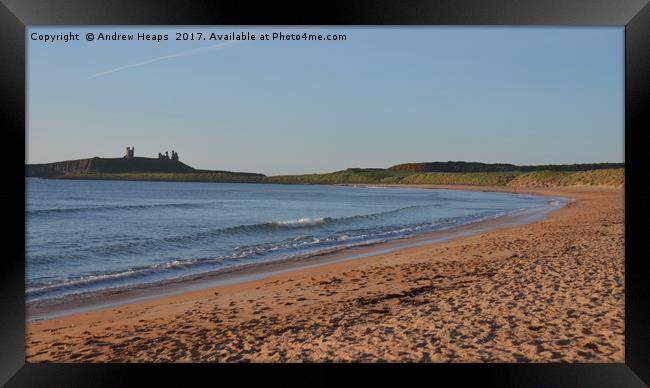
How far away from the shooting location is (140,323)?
21.5 ft

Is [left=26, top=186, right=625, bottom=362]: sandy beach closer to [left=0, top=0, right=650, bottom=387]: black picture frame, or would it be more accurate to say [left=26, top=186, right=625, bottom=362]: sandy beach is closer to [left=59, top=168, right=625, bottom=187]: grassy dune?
[left=0, top=0, right=650, bottom=387]: black picture frame

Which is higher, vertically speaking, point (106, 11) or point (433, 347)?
point (106, 11)

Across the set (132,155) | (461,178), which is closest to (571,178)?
(461,178)

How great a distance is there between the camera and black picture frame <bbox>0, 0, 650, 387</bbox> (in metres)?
3.95

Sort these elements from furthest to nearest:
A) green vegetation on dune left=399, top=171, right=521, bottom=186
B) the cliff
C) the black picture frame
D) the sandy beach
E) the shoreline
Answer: green vegetation on dune left=399, top=171, right=521, bottom=186 → the cliff → the shoreline → the sandy beach → the black picture frame

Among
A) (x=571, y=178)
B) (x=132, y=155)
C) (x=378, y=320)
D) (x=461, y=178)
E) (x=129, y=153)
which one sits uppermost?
(x=129, y=153)

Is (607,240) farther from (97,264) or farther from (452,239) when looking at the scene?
(97,264)

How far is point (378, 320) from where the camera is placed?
604cm

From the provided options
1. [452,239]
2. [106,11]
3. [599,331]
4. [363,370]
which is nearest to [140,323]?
[363,370]

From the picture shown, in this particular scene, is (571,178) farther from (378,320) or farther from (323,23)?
(323,23)

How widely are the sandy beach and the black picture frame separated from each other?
1.79 feet

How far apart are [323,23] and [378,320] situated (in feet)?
12.5

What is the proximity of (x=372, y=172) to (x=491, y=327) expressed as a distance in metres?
128

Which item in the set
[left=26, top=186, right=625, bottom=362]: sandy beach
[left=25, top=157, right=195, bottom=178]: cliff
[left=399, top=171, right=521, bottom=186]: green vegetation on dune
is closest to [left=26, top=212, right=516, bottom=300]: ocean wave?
[left=26, top=186, right=625, bottom=362]: sandy beach
